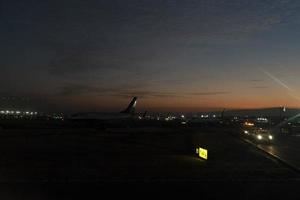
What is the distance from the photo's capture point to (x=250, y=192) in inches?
640

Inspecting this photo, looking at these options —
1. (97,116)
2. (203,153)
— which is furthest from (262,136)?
(97,116)

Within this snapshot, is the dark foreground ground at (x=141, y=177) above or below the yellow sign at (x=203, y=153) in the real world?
below

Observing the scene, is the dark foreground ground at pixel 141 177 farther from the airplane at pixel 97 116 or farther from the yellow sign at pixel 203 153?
Result: the airplane at pixel 97 116

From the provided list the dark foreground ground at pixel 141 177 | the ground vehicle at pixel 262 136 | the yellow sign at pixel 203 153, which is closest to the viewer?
the dark foreground ground at pixel 141 177

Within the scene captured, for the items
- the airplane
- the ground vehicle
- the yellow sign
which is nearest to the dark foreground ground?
the yellow sign

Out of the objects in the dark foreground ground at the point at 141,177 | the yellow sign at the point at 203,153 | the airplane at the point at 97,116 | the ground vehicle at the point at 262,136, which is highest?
the airplane at the point at 97,116

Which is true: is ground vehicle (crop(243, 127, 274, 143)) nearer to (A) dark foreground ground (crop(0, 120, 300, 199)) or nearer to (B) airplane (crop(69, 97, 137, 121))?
(A) dark foreground ground (crop(0, 120, 300, 199))

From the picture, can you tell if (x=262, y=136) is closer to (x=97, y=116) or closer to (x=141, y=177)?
(x=141, y=177)

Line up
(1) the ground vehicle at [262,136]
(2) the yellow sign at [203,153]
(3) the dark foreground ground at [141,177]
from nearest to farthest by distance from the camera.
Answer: (3) the dark foreground ground at [141,177] → (2) the yellow sign at [203,153] → (1) the ground vehicle at [262,136]

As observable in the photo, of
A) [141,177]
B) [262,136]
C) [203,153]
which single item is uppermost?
[262,136]

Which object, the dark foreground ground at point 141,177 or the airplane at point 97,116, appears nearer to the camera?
the dark foreground ground at point 141,177

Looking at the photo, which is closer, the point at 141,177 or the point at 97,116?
the point at 141,177

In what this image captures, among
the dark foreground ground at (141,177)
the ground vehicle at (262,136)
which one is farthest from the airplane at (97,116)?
the dark foreground ground at (141,177)

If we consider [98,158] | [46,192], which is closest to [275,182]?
[46,192]
